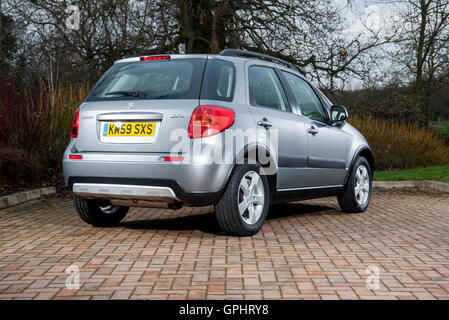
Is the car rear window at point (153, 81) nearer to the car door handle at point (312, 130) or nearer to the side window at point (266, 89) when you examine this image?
the side window at point (266, 89)

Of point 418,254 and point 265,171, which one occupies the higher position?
point 265,171

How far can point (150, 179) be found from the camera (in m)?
5.48

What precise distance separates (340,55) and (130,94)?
12767 millimetres

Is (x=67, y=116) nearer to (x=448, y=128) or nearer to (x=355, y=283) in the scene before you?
(x=355, y=283)

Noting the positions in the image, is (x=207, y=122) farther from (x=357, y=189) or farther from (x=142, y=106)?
(x=357, y=189)

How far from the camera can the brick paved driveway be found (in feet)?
13.4

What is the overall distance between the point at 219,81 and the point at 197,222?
7.24 feet

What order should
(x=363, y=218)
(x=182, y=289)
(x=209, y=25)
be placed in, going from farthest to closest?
(x=209, y=25) < (x=363, y=218) < (x=182, y=289)

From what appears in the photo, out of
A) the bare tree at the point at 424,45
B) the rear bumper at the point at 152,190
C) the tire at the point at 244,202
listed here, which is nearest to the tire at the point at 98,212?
the rear bumper at the point at 152,190

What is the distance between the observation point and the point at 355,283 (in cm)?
427

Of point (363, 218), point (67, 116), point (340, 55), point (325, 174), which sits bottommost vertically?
point (363, 218)

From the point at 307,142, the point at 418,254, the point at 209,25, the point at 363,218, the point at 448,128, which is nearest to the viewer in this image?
the point at 418,254
